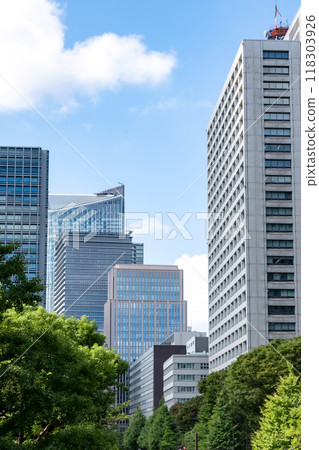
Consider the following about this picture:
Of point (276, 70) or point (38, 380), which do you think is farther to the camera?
point (276, 70)

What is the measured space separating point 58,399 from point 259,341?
95594 mm

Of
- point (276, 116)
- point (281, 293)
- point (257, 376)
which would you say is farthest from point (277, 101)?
point (257, 376)

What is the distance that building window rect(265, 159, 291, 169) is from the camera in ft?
457

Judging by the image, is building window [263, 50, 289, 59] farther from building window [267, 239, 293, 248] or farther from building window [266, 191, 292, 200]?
building window [267, 239, 293, 248]

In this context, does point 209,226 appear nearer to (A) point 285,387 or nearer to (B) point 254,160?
(B) point 254,160

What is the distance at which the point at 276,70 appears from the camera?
466 ft

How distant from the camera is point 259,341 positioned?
127 m

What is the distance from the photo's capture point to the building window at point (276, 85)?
14188cm

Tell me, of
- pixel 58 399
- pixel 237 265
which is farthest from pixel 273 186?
pixel 58 399

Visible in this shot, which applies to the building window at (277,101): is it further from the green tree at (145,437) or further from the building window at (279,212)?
the green tree at (145,437)

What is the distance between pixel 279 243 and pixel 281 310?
13630mm

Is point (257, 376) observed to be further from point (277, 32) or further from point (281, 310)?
point (277, 32)

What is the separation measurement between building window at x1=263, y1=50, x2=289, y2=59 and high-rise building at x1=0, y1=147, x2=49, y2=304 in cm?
7703

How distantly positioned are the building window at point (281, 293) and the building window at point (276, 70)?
4484 cm
